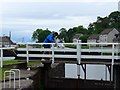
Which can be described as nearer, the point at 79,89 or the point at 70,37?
the point at 79,89

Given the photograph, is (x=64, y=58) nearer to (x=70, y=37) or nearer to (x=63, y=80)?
(x=63, y=80)

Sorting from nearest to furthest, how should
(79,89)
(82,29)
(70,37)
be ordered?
(79,89)
(70,37)
(82,29)

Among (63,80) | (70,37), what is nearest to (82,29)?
(70,37)

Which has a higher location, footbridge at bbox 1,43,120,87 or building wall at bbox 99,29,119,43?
building wall at bbox 99,29,119,43

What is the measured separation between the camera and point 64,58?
14.8 meters

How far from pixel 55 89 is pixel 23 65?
10.8 ft

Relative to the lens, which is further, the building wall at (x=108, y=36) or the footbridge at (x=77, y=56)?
the building wall at (x=108, y=36)

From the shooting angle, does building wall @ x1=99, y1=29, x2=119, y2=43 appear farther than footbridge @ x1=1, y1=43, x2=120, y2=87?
Yes

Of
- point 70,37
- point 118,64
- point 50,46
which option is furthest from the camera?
point 70,37

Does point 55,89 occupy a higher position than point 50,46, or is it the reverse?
point 50,46

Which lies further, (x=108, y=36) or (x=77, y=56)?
(x=108, y=36)

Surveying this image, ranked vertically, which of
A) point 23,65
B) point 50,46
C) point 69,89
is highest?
point 50,46

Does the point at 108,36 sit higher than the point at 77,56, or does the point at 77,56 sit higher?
the point at 108,36

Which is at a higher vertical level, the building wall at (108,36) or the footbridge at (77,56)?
the building wall at (108,36)
